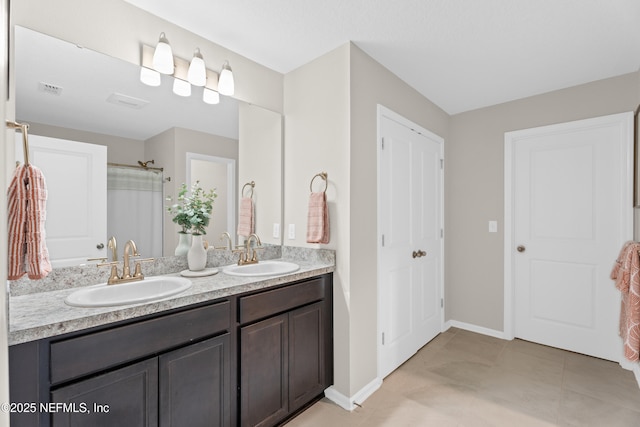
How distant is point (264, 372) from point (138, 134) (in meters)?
1.50

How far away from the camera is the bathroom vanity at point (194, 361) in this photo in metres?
1.03

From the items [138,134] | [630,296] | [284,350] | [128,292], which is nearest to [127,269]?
[128,292]

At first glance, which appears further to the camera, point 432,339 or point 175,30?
point 432,339

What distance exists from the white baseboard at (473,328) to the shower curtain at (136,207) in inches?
115

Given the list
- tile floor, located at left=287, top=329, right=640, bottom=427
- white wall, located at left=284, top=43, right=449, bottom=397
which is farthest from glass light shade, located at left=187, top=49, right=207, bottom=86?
tile floor, located at left=287, top=329, right=640, bottom=427

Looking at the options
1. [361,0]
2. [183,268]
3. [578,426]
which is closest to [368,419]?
[578,426]

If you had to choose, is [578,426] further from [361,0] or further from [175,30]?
[175,30]

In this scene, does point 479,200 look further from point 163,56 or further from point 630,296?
point 163,56

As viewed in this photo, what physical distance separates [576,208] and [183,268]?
10.5 feet

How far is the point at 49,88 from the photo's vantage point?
4.67 feet

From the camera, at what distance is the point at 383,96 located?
7.58 feet

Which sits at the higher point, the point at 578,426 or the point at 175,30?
the point at 175,30

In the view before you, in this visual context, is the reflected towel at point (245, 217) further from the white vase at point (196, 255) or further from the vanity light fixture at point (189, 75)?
the vanity light fixture at point (189, 75)

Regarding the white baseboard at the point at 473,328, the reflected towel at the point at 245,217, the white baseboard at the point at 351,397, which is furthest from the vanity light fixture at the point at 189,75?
the white baseboard at the point at 473,328
